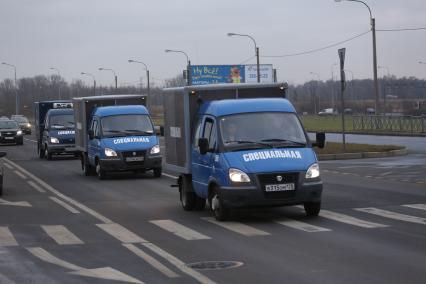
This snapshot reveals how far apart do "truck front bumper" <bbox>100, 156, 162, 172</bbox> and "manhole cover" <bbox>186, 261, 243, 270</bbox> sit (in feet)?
46.1

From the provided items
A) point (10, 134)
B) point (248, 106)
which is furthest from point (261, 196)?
point (10, 134)

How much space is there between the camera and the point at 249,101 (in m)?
14.6

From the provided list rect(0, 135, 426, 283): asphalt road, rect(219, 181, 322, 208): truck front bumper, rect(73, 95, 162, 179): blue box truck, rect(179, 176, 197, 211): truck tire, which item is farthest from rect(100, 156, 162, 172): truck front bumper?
rect(219, 181, 322, 208): truck front bumper

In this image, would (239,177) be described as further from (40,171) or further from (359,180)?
(40,171)

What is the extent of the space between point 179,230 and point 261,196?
1.42 meters

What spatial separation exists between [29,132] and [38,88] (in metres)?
48.4

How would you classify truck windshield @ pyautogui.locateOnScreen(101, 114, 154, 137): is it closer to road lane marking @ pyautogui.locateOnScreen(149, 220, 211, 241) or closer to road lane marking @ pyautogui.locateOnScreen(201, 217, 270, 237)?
road lane marking @ pyautogui.locateOnScreen(149, 220, 211, 241)

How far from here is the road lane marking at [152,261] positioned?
360 inches

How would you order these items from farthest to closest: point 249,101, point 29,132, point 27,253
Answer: point 29,132, point 249,101, point 27,253

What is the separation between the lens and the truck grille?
13172 mm

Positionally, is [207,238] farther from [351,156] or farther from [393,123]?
[393,123]

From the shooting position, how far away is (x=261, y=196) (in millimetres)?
13156

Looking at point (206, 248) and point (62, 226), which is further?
point (62, 226)

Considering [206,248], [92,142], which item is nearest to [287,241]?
[206,248]
